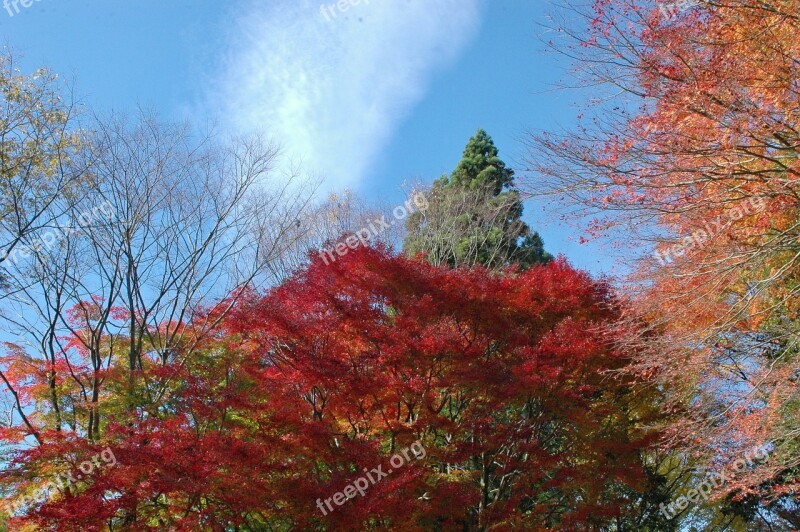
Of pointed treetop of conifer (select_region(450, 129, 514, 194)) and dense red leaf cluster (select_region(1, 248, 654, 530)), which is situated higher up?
pointed treetop of conifer (select_region(450, 129, 514, 194))

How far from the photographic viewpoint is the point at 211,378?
917 cm

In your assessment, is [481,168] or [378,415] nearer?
[378,415]

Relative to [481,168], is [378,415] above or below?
below

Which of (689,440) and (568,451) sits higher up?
(568,451)

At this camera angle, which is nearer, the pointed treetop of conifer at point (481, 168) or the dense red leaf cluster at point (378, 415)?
the dense red leaf cluster at point (378, 415)

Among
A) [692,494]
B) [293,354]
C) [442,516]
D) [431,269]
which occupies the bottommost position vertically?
[692,494]

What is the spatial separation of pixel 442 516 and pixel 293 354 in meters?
3.47

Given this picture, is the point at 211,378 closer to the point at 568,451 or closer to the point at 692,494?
the point at 568,451

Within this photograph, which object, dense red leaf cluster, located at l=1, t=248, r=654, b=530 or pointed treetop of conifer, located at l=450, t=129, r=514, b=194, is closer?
dense red leaf cluster, located at l=1, t=248, r=654, b=530

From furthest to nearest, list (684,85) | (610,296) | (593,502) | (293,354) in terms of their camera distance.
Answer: (610,296) → (593,502) → (293,354) → (684,85)

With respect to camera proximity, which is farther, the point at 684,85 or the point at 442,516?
the point at 442,516

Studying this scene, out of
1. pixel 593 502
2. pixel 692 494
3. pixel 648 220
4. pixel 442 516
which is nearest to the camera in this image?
pixel 648 220

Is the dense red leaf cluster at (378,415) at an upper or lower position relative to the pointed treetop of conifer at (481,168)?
lower

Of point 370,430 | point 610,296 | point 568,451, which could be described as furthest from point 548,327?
point 370,430
